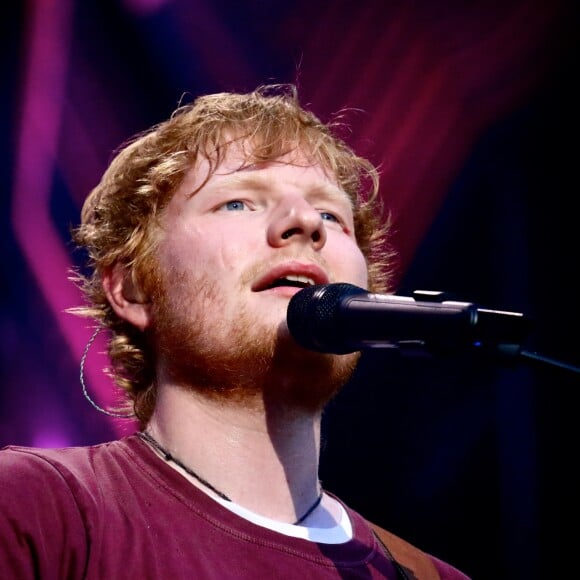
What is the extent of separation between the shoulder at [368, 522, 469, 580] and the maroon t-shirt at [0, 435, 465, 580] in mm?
197

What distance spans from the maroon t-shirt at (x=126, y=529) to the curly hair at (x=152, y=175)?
43cm

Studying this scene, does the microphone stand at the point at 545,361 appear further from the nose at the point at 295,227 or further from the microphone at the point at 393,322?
the nose at the point at 295,227

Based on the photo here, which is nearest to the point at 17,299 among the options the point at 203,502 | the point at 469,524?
the point at 203,502

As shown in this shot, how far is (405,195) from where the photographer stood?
3.20 meters

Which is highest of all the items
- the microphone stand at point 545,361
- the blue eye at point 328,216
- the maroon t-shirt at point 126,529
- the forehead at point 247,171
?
the forehead at point 247,171

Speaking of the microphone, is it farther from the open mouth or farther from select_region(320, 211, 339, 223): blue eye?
select_region(320, 211, 339, 223): blue eye

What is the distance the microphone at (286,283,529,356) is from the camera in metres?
0.86

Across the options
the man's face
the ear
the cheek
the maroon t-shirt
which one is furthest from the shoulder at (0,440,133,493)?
the cheek

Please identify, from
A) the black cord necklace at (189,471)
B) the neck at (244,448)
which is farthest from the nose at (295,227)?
the black cord necklace at (189,471)

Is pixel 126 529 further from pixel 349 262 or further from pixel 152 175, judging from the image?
pixel 152 175

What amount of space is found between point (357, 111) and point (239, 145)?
1.35 metres

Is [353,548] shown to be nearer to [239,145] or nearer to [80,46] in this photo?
[239,145]

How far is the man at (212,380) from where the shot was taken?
1.21m

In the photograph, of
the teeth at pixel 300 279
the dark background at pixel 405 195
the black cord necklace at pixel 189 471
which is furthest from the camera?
the dark background at pixel 405 195
